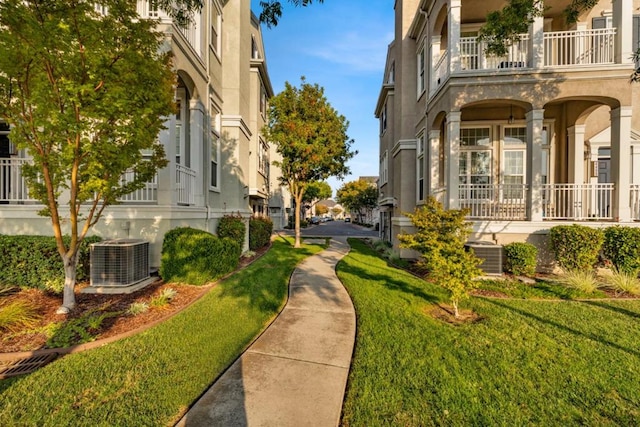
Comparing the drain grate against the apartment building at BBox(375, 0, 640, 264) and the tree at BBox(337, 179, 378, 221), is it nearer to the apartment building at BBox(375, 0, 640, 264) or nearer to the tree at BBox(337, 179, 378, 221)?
the apartment building at BBox(375, 0, 640, 264)

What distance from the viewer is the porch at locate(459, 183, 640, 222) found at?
8.02 meters

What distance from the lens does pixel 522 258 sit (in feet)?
24.7

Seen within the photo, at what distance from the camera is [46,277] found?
5648 millimetres

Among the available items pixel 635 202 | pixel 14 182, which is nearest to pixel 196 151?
Result: pixel 14 182

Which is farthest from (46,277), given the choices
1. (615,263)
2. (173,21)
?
(615,263)

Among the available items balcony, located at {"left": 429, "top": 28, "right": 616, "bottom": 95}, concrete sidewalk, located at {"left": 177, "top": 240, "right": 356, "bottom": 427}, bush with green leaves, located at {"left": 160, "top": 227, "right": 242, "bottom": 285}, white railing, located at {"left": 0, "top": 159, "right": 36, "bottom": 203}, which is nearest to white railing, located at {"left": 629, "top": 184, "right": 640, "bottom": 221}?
balcony, located at {"left": 429, "top": 28, "right": 616, "bottom": 95}

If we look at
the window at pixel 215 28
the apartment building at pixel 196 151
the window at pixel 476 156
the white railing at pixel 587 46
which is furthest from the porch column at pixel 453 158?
the window at pixel 215 28

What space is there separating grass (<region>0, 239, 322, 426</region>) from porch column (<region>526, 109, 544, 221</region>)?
7866 millimetres

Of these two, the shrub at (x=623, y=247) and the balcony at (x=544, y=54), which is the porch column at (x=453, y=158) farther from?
→ the shrub at (x=623, y=247)

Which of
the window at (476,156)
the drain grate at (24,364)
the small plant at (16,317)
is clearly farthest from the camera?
the window at (476,156)

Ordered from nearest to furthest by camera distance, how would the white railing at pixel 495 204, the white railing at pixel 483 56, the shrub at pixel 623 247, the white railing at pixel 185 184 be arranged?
the shrub at pixel 623 247, the white railing at pixel 185 184, the white railing at pixel 495 204, the white railing at pixel 483 56

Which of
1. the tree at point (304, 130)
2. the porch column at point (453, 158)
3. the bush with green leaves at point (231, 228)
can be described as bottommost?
the bush with green leaves at point (231, 228)

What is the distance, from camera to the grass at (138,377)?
2.57m

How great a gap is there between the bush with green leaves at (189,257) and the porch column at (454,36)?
8.51 metres
